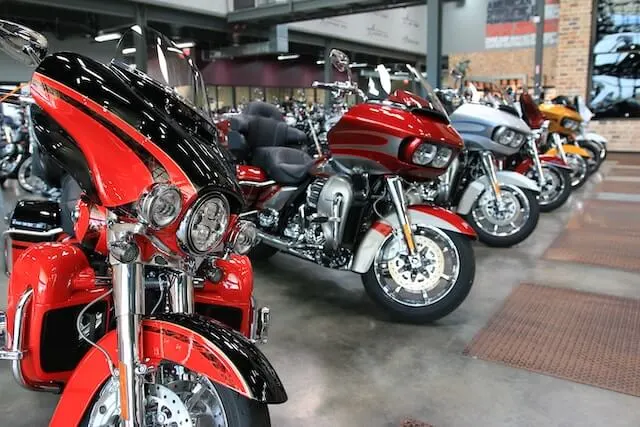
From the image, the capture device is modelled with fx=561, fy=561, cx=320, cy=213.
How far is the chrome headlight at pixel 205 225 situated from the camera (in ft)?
4.00

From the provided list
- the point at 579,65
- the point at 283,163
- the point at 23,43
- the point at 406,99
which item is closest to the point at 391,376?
the point at 406,99

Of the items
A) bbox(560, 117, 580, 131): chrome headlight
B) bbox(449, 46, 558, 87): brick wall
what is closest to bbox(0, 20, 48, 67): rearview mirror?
bbox(560, 117, 580, 131): chrome headlight

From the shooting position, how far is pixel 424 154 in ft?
8.83

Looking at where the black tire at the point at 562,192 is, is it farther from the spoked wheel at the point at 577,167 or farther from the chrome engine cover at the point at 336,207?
the chrome engine cover at the point at 336,207

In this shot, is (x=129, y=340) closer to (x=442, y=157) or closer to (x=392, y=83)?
(x=442, y=157)

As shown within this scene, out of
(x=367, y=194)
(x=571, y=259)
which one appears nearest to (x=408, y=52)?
(x=571, y=259)

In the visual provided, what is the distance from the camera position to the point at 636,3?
10930mm

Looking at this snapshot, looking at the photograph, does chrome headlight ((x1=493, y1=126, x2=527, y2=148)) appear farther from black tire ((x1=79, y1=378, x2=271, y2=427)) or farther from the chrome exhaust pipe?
black tire ((x1=79, y1=378, x2=271, y2=427))

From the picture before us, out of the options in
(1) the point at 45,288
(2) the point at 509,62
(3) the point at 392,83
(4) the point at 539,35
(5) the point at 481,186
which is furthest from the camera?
(2) the point at 509,62

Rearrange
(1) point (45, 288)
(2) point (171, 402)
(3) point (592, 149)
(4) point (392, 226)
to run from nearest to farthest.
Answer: (2) point (171, 402), (1) point (45, 288), (4) point (392, 226), (3) point (592, 149)

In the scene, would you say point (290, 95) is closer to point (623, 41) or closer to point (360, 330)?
point (623, 41)

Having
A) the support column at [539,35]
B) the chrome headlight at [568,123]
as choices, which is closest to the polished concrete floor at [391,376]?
the chrome headlight at [568,123]

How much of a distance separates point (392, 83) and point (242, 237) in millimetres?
1847

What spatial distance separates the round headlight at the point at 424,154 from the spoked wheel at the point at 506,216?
1724 millimetres
